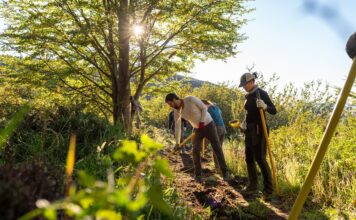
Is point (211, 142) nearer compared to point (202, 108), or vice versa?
point (202, 108)

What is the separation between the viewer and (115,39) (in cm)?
1009

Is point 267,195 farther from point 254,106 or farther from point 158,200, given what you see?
point 158,200

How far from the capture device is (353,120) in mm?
5281

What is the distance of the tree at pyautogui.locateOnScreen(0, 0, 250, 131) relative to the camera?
8.19m

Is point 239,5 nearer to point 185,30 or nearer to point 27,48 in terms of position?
point 185,30

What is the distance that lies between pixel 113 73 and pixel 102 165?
5874mm

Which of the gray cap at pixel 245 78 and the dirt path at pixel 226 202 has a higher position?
the gray cap at pixel 245 78

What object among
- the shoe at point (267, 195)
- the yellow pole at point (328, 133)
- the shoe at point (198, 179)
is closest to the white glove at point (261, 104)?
the shoe at point (267, 195)

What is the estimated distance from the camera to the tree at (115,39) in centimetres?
819

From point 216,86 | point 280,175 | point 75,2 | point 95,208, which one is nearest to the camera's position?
point 95,208

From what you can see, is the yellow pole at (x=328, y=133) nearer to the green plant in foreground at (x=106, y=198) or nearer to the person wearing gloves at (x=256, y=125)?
the green plant in foreground at (x=106, y=198)

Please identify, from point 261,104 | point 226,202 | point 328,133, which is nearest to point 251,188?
point 226,202

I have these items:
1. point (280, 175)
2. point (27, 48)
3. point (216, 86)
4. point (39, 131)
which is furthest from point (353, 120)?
point (216, 86)

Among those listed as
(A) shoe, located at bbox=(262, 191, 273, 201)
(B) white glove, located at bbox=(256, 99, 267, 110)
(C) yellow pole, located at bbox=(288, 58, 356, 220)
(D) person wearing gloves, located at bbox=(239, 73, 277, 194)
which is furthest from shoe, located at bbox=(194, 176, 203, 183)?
(C) yellow pole, located at bbox=(288, 58, 356, 220)
